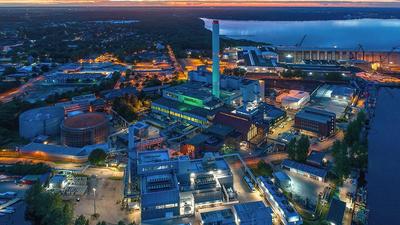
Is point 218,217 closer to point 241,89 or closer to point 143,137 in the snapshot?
point 143,137

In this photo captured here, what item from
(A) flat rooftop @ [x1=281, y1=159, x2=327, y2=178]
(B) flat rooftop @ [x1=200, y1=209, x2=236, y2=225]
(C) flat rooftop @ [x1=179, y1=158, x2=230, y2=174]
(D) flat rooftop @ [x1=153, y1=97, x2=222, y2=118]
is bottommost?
(B) flat rooftop @ [x1=200, y1=209, x2=236, y2=225]

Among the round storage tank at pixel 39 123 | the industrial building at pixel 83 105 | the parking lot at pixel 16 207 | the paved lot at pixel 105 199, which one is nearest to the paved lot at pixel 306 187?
the paved lot at pixel 105 199

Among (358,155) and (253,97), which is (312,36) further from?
(358,155)

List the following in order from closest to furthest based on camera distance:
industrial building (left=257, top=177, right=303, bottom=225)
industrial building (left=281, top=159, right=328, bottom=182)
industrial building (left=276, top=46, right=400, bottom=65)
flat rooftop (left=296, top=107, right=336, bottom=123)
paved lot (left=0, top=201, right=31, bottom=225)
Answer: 1. industrial building (left=257, top=177, right=303, bottom=225)
2. paved lot (left=0, top=201, right=31, bottom=225)
3. industrial building (left=281, top=159, right=328, bottom=182)
4. flat rooftop (left=296, top=107, right=336, bottom=123)
5. industrial building (left=276, top=46, right=400, bottom=65)

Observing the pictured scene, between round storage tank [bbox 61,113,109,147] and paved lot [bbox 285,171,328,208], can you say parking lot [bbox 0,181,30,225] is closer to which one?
round storage tank [bbox 61,113,109,147]

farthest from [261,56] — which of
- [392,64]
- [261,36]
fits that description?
[261,36]

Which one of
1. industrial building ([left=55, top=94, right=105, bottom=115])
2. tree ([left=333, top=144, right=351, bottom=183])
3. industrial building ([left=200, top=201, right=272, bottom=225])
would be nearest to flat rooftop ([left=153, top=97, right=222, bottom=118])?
industrial building ([left=55, top=94, right=105, bottom=115])

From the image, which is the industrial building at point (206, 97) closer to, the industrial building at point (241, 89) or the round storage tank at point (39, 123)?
the industrial building at point (241, 89)
